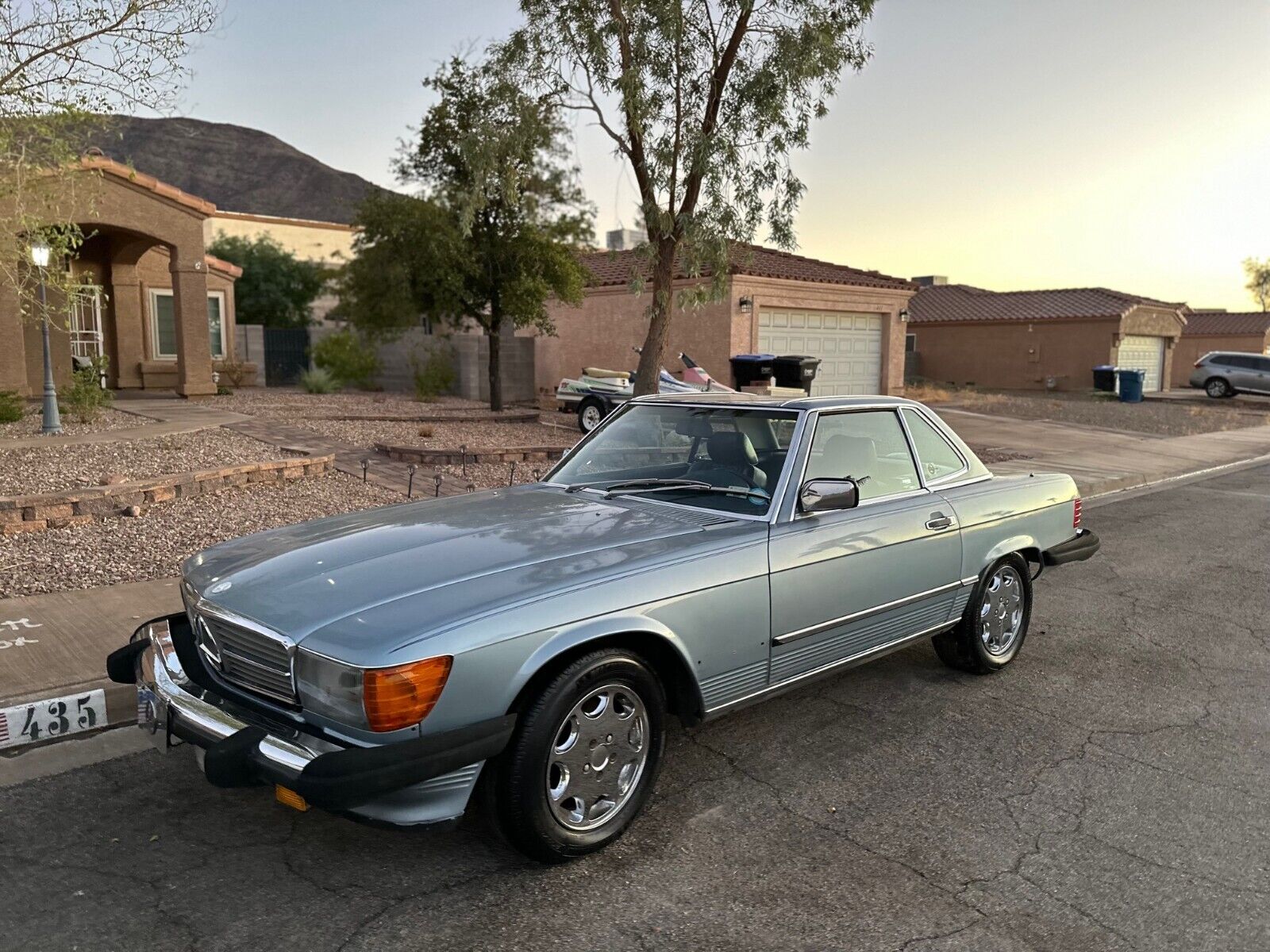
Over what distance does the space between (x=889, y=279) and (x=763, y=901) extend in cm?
2301

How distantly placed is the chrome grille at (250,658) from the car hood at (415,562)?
0.20 ft

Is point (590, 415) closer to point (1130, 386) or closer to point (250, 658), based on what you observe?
point (250, 658)

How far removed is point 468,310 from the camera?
1714 centimetres

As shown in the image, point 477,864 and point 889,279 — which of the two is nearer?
point 477,864

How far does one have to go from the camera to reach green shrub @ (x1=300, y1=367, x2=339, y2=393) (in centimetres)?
2208

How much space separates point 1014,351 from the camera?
116ft

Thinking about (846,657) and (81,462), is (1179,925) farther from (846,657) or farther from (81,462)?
(81,462)

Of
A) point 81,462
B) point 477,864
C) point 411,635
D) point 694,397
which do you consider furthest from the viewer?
point 81,462

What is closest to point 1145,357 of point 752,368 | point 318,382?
point 752,368

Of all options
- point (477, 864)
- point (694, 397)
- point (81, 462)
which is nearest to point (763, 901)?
point (477, 864)

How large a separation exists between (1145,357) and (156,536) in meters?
36.7

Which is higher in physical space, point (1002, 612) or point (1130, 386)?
point (1130, 386)

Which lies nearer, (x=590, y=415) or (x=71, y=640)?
(x=71, y=640)

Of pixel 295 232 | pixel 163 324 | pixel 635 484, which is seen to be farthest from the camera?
pixel 295 232
